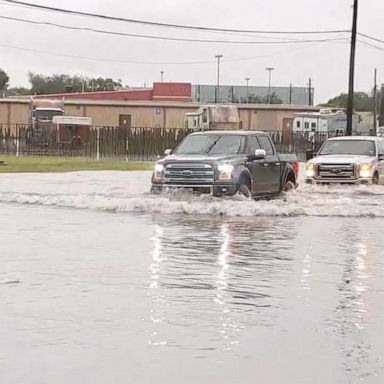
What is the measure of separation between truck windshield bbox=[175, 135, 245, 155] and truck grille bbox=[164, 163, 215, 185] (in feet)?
3.20

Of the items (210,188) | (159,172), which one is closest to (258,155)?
(210,188)

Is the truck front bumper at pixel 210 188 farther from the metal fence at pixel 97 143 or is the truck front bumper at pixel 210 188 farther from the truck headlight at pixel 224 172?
the metal fence at pixel 97 143

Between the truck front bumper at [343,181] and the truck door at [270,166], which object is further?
the truck front bumper at [343,181]

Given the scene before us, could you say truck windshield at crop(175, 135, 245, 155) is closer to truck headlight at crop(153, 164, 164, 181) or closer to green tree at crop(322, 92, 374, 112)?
truck headlight at crop(153, 164, 164, 181)

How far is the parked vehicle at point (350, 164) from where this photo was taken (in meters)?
23.8

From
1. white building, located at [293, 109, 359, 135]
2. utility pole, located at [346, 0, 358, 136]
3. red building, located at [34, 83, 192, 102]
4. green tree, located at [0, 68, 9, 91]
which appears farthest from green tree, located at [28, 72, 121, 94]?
utility pole, located at [346, 0, 358, 136]

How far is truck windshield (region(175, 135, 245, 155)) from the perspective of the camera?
19312 mm

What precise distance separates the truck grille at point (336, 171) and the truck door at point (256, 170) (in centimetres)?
446

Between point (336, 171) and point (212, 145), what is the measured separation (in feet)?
18.5

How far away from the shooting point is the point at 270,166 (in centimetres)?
2012

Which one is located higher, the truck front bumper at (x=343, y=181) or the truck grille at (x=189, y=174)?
the truck grille at (x=189, y=174)

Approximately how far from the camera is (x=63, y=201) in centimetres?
2039

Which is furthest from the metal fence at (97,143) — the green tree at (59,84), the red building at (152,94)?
the green tree at (59,84)

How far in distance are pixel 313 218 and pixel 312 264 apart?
6458mm
